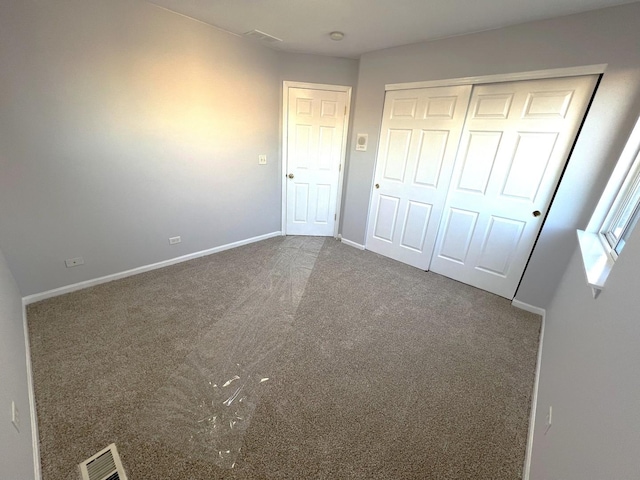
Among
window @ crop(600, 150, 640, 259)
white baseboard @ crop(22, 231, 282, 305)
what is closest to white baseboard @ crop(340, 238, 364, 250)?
white baseboard @ crop(22, 231, 282, 305)

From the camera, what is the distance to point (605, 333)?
0.99 meters

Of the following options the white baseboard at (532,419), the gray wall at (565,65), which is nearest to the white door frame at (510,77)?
the gray wall at (565,65)

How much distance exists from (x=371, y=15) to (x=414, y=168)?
5.02 feet

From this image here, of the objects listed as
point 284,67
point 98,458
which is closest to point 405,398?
point 98,458

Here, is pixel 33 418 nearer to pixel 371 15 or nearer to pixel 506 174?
pixel 371 15

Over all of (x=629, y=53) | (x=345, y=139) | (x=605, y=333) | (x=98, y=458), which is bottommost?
(x=98, y=458)

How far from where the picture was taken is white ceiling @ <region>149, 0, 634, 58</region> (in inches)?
74.0

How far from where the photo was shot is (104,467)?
3.87ft

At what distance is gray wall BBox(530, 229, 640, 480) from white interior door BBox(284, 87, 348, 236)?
3.01 meters

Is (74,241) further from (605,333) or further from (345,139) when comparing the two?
(605,333)

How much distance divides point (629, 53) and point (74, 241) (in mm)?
4577

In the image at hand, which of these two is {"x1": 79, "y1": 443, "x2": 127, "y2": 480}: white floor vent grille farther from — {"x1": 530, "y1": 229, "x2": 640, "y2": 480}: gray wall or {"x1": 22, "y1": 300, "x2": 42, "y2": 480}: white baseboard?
{"x1": 530, "y1": 229, "x2": 640, "y2": 480}: gray wall

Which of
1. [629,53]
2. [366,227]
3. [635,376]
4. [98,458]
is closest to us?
[635,376]

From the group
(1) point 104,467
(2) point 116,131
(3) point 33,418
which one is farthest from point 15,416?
(2) point 116,131
